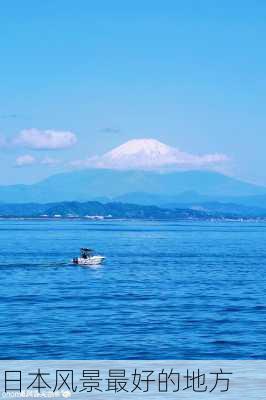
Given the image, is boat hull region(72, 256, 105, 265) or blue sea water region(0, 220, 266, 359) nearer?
blue sea water region(0, 220, 266, 359)

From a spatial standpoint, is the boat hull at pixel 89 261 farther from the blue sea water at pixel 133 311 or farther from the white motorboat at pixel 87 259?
the blue sea water at pixel 133 311

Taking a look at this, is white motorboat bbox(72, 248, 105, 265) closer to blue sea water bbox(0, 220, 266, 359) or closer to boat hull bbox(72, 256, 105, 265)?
boat hull bbox(72, 256, 105, 265)

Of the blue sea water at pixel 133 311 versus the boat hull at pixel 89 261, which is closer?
the blue sea water at pixel 133 311

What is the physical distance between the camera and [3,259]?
85375 mm

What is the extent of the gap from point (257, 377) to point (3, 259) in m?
70.3

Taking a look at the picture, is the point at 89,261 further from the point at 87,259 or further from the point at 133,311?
the point at 133,311

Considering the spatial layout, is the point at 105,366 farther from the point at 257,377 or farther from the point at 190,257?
the point at 190,257

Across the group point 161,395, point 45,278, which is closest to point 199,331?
point 161,395

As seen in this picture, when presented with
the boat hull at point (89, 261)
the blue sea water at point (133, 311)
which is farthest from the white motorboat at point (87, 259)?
the blue sea water at point (133, 311)

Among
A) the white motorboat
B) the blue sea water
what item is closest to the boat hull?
the white motorboat

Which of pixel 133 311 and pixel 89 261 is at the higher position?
pixel 89 261

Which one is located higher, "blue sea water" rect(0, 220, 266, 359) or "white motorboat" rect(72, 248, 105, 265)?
"white motorboat" rect(72, 248, 105, 265)

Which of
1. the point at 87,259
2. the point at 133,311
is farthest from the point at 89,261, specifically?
the point at 133,311

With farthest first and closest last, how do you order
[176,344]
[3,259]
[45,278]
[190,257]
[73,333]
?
[190,257], [3,259], [45,278], [73,333], [176,344]
